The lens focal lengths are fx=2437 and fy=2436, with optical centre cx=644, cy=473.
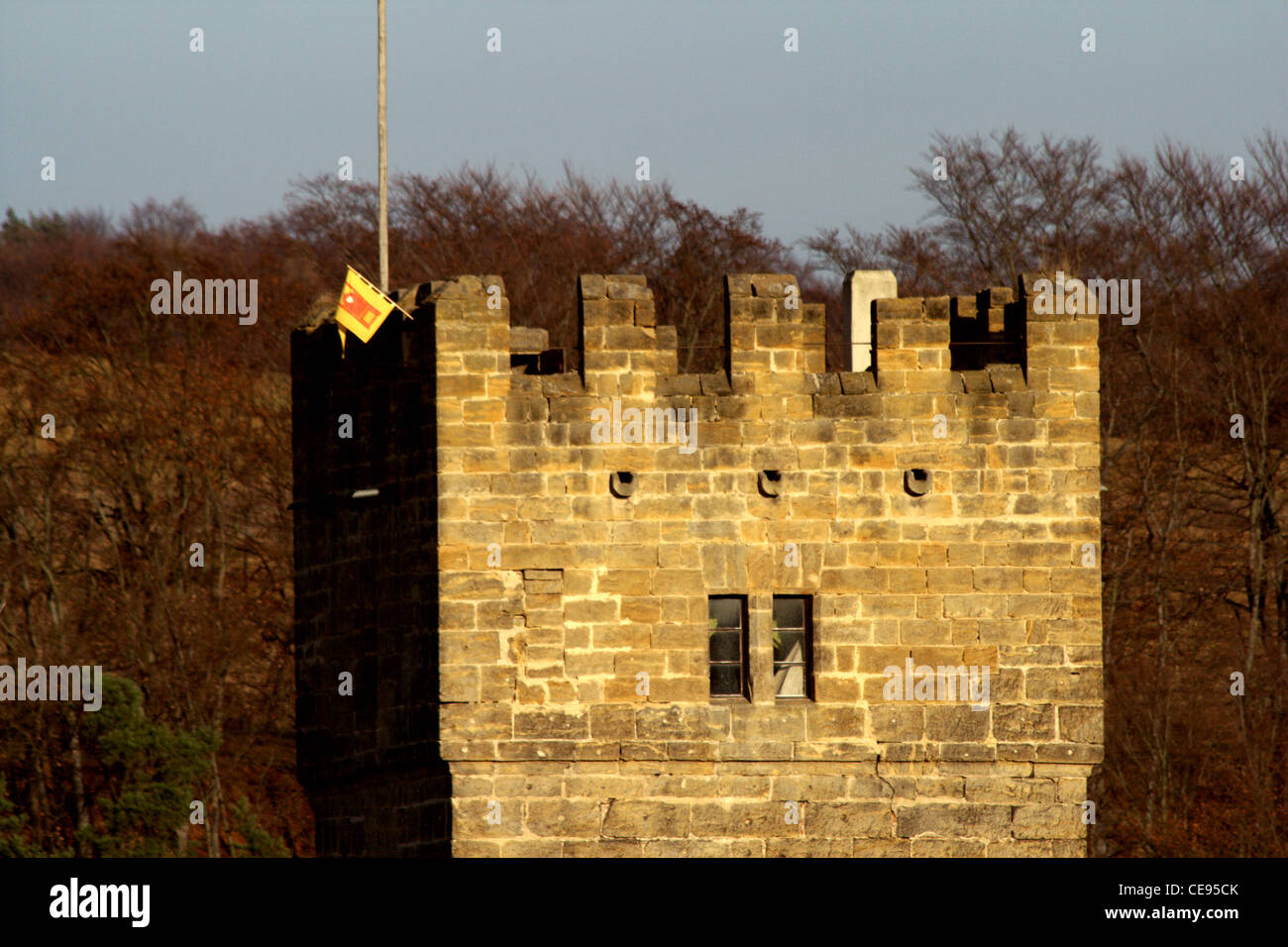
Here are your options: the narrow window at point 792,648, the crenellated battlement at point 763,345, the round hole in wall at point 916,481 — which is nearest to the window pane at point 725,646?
the narrow window at point 792,648

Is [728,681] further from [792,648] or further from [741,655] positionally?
[792,648]

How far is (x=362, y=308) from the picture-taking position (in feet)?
62.4

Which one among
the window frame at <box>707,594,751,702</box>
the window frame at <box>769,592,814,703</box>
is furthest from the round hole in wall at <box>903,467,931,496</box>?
the window frame at <box>707,594,751,702</box>

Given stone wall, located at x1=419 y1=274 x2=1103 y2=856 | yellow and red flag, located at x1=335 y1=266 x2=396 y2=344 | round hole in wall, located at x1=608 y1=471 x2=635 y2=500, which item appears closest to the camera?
stone wall, located at x1=419 y1=274 x2=1103 y2=856

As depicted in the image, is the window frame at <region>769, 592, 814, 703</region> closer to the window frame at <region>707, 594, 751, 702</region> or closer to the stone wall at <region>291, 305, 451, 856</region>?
the window frame at <region>707, 594, 751, 702</region>

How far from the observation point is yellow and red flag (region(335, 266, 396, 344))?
1897cm

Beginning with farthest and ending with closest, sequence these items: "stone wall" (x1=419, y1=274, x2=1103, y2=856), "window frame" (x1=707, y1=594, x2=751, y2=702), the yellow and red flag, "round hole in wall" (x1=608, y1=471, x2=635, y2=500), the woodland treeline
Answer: the woodland treeline, the yellow and red flag, "window frame" (x1=707, y1=594, x2=751, y2=702), "round hole in wall" (x1=608, y1=471, x2=635, y2=500), "stone wall" (x1=419, y1=274, x2=1103, y2=856)

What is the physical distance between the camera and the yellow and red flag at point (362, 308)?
19.0 metres

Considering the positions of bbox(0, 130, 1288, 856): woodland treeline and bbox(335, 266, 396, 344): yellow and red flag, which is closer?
bbox(335, 266, 396, 344): yellow and red flag

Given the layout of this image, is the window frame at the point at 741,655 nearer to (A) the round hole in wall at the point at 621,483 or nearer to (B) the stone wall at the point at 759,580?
(B) the stone wall at the point at 759,580

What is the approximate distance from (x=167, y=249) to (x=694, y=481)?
1227 inches

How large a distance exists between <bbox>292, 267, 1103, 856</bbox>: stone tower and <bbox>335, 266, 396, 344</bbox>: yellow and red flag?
228 mm

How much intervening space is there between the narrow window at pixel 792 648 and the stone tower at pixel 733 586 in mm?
21
